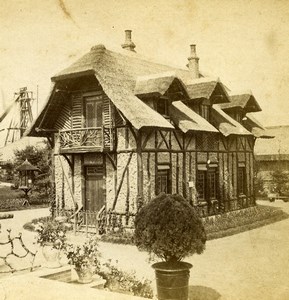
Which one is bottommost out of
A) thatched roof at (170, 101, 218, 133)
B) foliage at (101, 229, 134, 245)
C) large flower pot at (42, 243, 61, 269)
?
foliage at (101, 229, 134, 245)

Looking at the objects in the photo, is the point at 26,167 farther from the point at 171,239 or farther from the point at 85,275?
the point at 171,239

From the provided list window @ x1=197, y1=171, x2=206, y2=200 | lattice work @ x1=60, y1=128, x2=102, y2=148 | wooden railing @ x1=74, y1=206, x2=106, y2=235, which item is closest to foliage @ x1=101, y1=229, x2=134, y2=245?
wooden railing @ x1=74, y1=206, x2=106, y2=235

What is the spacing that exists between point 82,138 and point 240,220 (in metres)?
7.34

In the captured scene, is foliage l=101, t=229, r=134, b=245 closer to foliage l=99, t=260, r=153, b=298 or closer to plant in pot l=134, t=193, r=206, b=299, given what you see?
foliage l=99, t=260, r=153, b=298

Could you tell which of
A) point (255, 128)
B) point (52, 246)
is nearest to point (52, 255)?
point (52, 246)

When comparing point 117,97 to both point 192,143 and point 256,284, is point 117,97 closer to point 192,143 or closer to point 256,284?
point 192,143

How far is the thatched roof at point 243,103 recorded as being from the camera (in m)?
21.9

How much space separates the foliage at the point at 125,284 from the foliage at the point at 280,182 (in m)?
17.8

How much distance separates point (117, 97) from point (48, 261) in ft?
23.0

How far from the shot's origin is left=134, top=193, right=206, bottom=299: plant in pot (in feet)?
27.4

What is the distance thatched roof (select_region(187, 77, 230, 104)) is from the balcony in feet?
16.4

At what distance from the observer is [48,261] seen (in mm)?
10531

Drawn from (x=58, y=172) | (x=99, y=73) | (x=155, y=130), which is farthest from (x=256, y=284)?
(x=58, y=172)

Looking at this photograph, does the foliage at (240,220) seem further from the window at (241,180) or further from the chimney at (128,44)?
the chimney at (128,44)
